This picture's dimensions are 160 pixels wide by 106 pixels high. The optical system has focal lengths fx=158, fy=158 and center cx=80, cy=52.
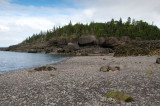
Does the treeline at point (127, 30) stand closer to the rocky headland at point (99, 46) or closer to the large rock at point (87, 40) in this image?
the rocky headland at point (99, 46)

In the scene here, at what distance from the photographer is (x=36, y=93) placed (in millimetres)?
14211

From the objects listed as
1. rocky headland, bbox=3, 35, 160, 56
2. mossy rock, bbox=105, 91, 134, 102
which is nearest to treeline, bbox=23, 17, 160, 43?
rocky headland, bbox=3, 35, 160, 56

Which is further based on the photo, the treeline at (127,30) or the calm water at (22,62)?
the treeline at (127,30)

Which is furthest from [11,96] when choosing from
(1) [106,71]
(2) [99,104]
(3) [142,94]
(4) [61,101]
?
(1) [106,71]

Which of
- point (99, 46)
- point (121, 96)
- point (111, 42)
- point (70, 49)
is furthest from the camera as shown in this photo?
point (99, 46)

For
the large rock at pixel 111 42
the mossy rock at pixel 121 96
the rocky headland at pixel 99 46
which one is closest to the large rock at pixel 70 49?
the rocky headland at pixel 99 46

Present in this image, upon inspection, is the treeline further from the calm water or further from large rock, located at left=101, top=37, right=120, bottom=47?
the calm water

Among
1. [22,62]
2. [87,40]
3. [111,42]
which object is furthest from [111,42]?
[22,62]

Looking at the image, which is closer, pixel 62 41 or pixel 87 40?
pixel 87 40

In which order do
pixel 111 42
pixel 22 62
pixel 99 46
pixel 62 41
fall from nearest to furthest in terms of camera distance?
pixel 22 62 → pixel 111 42 → pixel 99 46 → pixel 62 41

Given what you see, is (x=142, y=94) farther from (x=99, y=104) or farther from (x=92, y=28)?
(x=92, y=28)

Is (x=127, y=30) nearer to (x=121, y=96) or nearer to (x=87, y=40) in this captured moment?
(x=87, y=40)

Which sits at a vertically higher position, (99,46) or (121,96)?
(99,46)

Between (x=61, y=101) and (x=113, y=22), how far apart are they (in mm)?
157816
